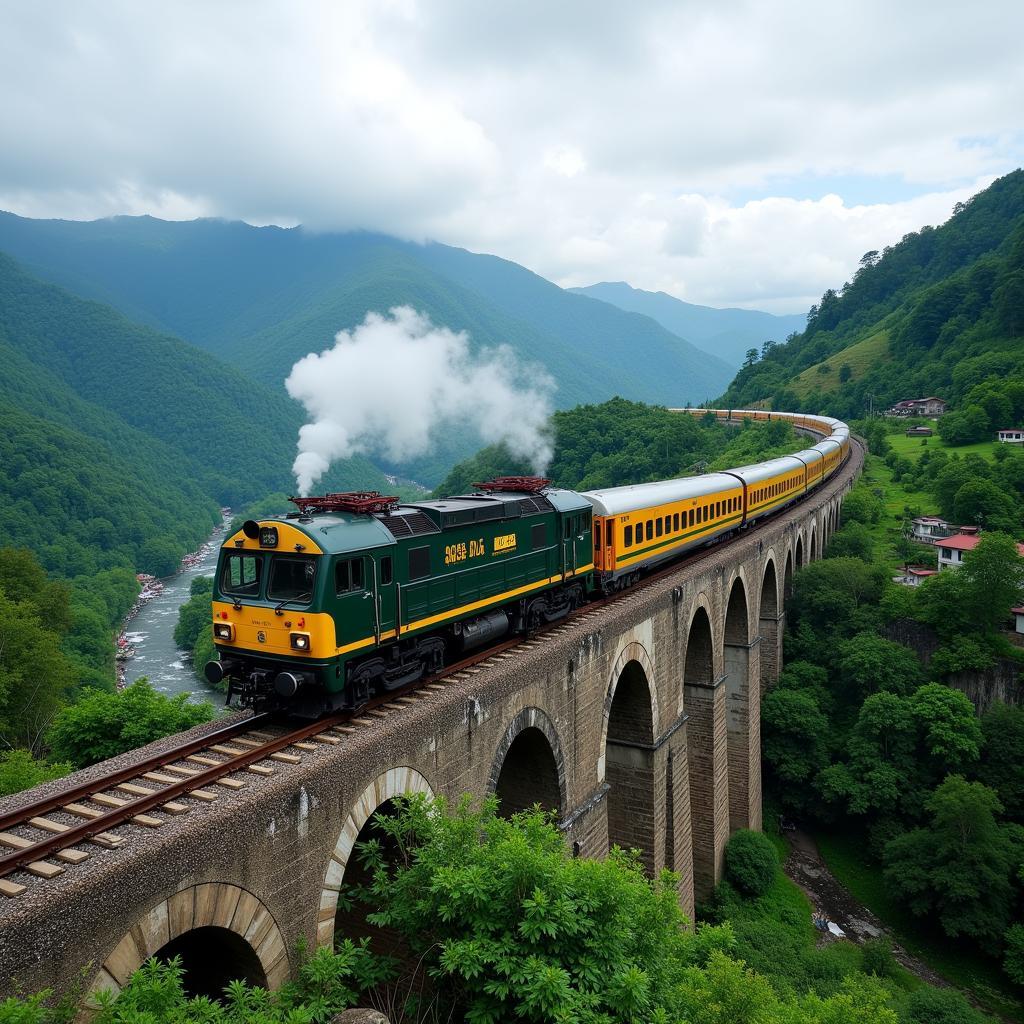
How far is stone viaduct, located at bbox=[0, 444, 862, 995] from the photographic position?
247 inches

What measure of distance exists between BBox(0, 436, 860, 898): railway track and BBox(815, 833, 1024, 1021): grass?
26.1m

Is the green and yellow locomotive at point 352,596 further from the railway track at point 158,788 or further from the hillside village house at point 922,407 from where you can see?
the hillside village house at point 922,407

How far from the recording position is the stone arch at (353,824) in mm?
8508

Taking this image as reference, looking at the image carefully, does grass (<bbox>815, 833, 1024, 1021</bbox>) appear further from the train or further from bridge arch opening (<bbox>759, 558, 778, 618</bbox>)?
the train

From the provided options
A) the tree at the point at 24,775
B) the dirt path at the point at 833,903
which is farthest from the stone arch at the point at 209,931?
the dirt path at the point at 833,903

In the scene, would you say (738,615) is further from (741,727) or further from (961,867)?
(961,867)

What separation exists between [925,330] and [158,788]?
11058 cm

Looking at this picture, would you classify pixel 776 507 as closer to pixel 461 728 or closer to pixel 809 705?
pixel 809 705

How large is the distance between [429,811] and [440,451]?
128892 millimetres

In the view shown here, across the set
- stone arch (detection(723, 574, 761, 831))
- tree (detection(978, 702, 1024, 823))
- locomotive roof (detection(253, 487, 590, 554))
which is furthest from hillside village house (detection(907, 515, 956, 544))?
locomotive roof (detection(253, 487, 590, 554))

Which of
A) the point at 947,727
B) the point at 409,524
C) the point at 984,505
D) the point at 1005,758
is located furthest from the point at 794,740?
the point at 409,524

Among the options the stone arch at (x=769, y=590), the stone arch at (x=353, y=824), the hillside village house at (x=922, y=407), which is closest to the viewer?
the stone arch at (x=353, y=824)

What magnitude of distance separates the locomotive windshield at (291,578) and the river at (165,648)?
34781 millimetres

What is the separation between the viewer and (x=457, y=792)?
1107 centimetres
